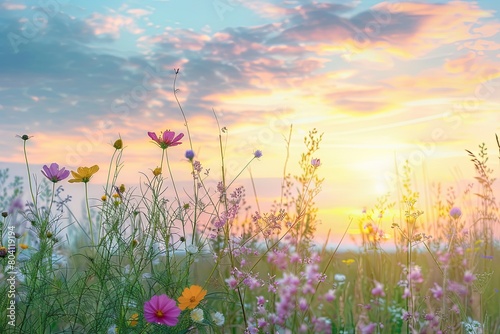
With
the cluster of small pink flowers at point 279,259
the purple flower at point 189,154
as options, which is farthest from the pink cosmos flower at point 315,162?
the cluster of small pink flowers at point 279,259

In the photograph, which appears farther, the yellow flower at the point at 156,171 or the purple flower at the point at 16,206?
the purple flower at the point at 16,206

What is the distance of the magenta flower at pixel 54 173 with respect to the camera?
12.1 ft

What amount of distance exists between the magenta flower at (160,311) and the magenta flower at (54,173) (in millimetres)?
1225

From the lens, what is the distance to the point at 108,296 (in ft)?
10.4

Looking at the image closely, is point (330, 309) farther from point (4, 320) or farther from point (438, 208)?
point (4, 320)

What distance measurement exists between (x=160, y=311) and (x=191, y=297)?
0.60ft

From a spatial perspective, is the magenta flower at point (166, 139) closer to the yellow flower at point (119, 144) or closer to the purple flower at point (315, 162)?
the yellow flower at point (119, 144)

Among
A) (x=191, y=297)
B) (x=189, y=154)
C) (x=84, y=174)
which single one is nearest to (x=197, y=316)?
(x=191, y=297)

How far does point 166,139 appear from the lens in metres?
3.63

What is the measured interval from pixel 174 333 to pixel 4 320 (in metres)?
1.01

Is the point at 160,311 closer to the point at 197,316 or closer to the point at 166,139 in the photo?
the point at 197,316

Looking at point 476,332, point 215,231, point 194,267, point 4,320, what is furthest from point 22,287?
point 476,332

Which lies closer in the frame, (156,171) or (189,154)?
(156,171)

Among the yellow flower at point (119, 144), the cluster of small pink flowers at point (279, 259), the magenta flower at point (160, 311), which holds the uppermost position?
the yellow flower at point (119, 144)
